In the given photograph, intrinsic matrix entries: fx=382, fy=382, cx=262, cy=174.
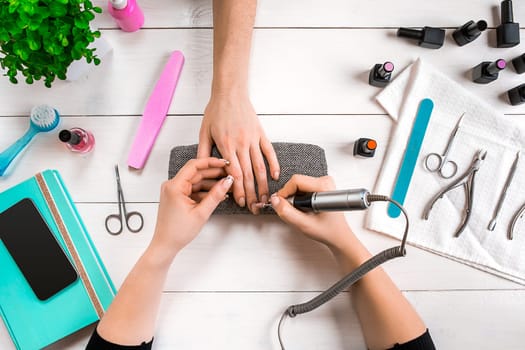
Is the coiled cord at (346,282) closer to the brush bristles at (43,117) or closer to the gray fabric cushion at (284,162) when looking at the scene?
the gray fabric cushion at (284,162)

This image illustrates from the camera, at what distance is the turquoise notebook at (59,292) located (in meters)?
0.67

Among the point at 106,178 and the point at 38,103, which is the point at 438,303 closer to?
the point at 106,178

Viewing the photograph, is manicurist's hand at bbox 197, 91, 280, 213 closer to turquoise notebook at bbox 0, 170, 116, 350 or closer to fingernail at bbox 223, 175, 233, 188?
fingernail at bbox 223, 175, 233, 188

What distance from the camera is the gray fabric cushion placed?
0.66 meters

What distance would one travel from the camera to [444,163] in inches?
28.2

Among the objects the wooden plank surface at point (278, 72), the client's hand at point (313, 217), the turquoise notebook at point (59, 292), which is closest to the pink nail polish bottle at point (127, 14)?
the wooden plank surface at point (278, 72)

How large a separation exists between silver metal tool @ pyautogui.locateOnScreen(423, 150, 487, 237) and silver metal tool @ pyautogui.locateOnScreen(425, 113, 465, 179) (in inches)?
0.8

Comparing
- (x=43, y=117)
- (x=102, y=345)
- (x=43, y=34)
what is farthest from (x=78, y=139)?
(x=102, y=345)

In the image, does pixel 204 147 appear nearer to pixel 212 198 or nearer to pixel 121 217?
pixel 212 198

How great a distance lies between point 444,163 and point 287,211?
331 mm

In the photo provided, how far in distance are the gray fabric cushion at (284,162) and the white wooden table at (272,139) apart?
5cm

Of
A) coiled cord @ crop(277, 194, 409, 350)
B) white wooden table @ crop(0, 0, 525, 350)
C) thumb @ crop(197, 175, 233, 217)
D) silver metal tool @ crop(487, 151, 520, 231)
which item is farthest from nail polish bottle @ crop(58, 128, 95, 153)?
silver metal tool @ crop(487, 151, 520, 231)

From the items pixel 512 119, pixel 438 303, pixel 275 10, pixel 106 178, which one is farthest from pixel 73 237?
pixel 512 119

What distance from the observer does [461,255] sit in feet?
2.31
